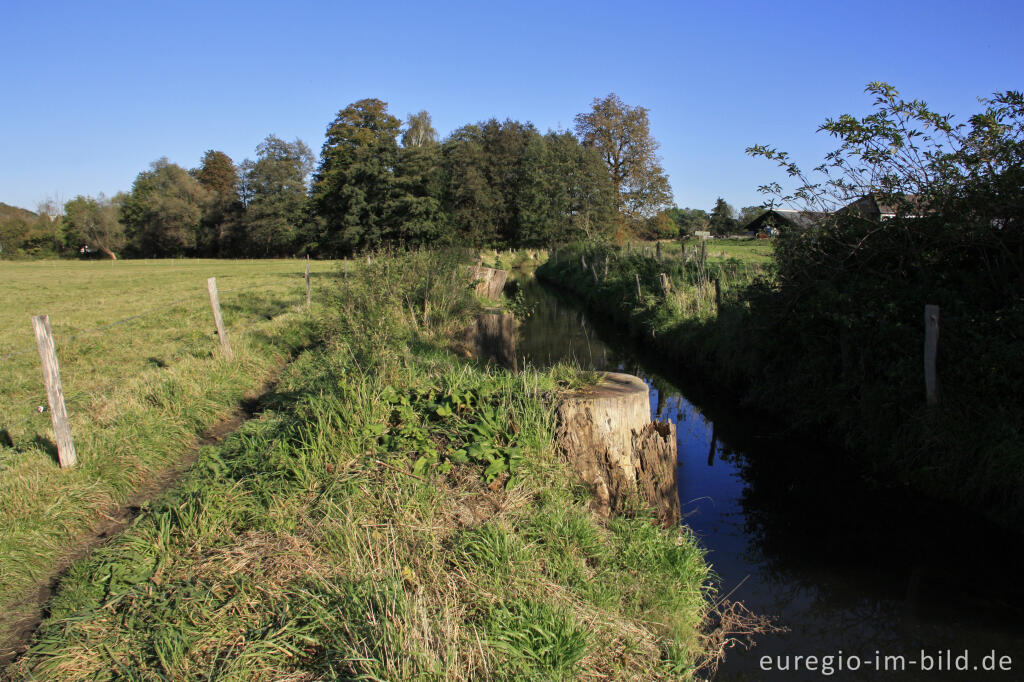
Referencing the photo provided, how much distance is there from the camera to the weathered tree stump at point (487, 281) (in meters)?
16.3

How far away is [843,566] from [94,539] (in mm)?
6126

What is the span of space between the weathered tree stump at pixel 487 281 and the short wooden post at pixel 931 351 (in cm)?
1079

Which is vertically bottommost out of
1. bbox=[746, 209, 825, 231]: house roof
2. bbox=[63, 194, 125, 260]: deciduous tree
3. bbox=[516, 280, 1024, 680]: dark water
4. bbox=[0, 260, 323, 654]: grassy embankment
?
bbox=[516, 280, 1024, 680]: dark water

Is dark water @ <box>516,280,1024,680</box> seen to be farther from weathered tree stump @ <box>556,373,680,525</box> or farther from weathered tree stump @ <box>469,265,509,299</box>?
weathered tree stump @ <box>469,265,509,299</box>

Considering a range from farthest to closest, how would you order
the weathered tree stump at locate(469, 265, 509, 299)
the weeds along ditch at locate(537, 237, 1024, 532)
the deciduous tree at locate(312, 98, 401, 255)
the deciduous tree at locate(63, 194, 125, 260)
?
the deciduous tree at locate(63, 194, 125, 260), the deciduous tree at locate(312, 98, 401, 255), the weathered tree stump at locate(469, 265, 509, 299), the weeds along ditch at locate(537, 237, 1024, 532)

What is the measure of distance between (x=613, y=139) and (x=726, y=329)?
149 ft

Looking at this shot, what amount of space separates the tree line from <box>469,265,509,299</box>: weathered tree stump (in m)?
19.7

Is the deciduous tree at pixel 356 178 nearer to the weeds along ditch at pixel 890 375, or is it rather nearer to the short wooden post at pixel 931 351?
the weeds along ditch at pixel 890 375

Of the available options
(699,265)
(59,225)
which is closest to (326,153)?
(59,225)

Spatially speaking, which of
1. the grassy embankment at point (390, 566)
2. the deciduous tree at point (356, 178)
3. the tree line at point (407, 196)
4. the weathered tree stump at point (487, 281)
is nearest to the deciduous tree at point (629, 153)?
the tree line at point (407, 196)

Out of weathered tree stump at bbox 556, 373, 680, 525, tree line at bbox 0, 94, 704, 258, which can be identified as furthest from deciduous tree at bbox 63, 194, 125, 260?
weathered tree stump at bbox 556, 373, 680, 525

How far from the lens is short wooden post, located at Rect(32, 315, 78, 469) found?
5.40 meters

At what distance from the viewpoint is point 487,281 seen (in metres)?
17.3

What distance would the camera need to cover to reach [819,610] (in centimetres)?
459
